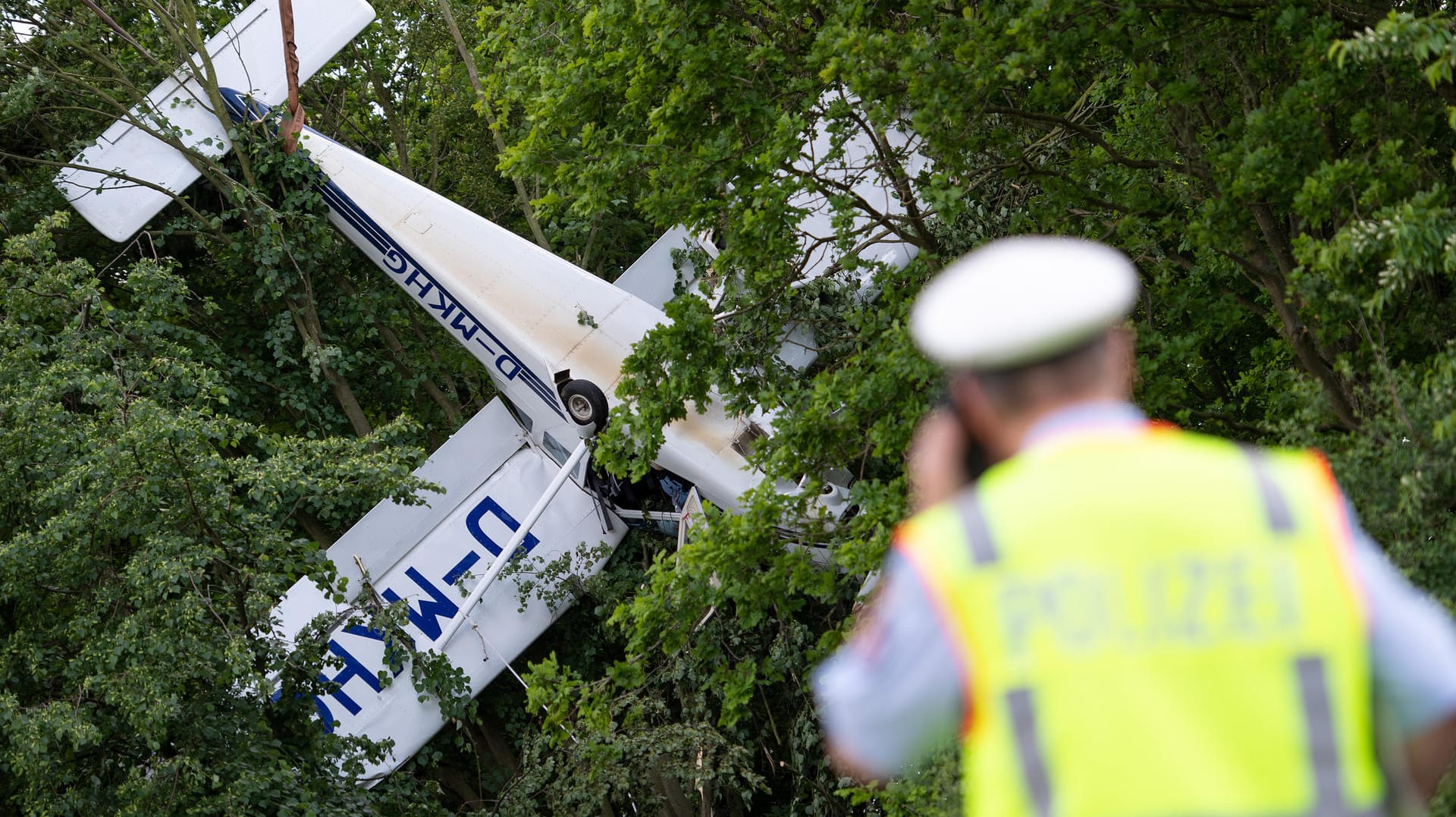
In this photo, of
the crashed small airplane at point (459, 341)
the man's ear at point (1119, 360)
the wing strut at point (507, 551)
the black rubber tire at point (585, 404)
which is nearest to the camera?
the man's ear at point (1119, 360)

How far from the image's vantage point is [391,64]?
13609mm

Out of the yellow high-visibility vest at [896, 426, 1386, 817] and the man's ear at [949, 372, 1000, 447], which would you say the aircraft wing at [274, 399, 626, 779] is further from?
the yellow high-visibility vest at [896, 426, 1386, 817]

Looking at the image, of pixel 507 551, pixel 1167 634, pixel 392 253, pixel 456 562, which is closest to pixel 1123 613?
pixel 1167 634

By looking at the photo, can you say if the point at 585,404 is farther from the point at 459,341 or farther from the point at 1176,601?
the point at 1176,601

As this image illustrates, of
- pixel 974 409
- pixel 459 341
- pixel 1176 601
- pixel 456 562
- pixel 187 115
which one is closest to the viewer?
pixel 1176 601

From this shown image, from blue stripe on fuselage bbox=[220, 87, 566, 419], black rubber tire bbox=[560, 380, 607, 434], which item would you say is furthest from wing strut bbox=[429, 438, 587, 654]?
blue stripe on fuselage bbox=[220, 87, 566, 419]

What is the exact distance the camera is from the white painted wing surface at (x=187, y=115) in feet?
33.0

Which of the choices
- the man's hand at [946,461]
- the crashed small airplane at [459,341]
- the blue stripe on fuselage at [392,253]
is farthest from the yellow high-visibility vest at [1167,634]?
the blue stripe on fuselage at [392,253]

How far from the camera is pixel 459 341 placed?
10.0 metres

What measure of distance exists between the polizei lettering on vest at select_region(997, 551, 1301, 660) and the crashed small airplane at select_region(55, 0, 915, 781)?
25.7ft

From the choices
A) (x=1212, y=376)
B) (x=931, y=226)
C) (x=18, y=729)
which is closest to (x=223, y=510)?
(x=18, y=729)

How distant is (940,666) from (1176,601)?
0.64 ft

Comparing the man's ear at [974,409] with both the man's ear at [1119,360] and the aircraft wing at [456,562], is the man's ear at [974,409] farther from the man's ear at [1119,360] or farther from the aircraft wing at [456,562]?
the aircraft wing at [456,562]

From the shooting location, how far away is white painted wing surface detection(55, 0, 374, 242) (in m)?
10.1
